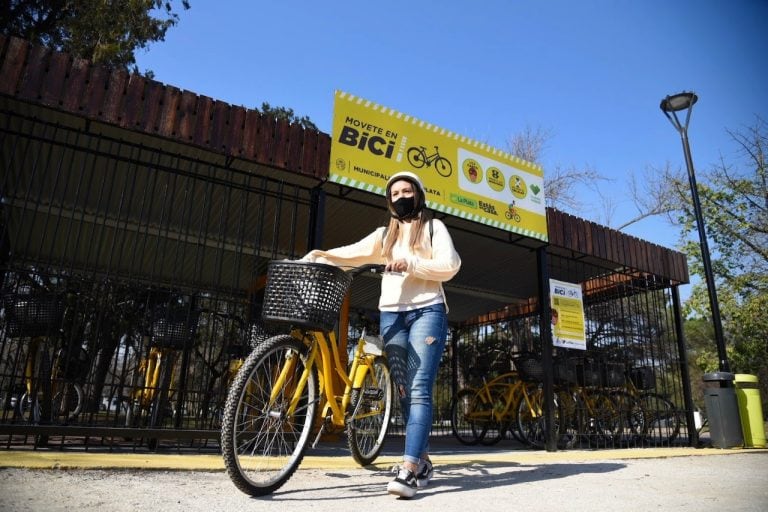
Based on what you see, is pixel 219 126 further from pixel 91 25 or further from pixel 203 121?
pixel 91 25

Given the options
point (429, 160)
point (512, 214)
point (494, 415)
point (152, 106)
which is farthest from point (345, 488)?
point (494, 415)

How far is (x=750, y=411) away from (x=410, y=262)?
7163 mm

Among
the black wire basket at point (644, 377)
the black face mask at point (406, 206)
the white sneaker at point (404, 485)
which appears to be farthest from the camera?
the black wire basket at point (644, 377)

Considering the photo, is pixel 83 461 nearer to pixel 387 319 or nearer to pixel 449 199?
pixel 387 319

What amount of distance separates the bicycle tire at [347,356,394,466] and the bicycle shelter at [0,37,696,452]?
1277 millimetres

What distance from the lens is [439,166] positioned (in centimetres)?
601

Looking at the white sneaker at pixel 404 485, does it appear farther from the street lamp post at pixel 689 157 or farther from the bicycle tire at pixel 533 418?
the street lamp post at pixel 689 157

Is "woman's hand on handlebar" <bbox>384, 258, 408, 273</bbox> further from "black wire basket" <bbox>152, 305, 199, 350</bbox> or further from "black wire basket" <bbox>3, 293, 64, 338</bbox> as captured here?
"black wire basket" <bbox>3, 293, 64, 338</bbox>

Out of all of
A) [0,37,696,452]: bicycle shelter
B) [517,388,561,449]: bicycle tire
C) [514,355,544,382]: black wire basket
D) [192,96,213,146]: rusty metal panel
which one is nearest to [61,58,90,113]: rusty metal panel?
[0,37,696,452]: bicycle shelter

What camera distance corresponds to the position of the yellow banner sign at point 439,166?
5.42 meters

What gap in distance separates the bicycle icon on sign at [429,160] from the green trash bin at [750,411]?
17.6ft

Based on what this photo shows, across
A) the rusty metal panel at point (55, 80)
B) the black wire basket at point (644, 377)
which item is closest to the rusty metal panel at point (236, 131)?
the rusty metal panel at point (55, 80)

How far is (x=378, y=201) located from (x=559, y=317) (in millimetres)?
3123

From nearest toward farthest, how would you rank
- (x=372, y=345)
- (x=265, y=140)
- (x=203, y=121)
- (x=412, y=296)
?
(x=412, y=296)
(x=372, y=345)
(x=203, y=121)
(x=265, y=140)
